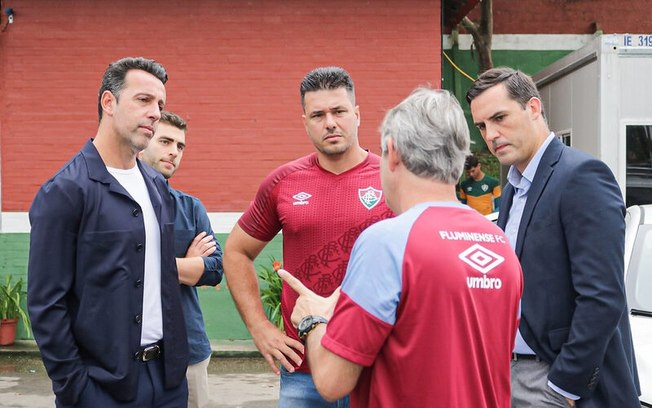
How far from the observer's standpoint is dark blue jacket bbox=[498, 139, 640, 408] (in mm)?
2881

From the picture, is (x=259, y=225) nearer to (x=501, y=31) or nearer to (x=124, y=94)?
(x=124, y=94)

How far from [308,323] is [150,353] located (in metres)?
1.14

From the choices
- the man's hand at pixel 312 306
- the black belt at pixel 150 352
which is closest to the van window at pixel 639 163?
the black belt at pixel 150 352

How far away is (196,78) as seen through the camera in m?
9.66

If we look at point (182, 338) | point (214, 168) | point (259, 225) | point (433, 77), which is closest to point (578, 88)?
point (433, 77)

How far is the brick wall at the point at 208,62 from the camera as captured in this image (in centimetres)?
962

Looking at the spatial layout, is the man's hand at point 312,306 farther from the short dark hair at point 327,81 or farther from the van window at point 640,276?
the van window at point 640,276

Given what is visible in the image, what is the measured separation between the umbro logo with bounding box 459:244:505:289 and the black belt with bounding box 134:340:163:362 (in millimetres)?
1554

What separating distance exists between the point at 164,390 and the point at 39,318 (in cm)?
63

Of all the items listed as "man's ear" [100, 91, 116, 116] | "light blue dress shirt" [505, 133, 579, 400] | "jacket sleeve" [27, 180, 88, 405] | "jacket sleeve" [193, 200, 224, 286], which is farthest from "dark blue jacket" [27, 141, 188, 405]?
"light blue dress shirt" [505, 133, 579, 400]

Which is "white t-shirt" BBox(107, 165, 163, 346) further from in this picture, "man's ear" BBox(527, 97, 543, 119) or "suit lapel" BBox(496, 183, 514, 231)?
"man's ear" BBox(527, 97, 543, 119)

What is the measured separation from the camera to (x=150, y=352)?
3.29 metres

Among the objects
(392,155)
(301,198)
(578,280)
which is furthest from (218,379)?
(392,155)

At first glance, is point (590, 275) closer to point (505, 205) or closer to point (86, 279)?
point (505, 205)
